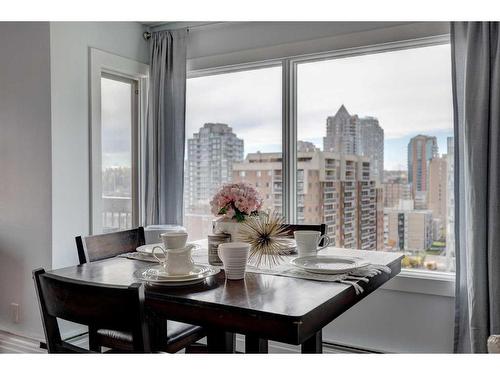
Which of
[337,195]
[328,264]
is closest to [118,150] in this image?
[337,195]

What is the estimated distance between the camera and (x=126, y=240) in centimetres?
251

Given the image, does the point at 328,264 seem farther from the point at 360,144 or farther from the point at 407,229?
the point at 360,144

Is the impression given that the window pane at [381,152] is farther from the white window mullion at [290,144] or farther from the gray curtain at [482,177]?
the gray curtain at [482,177]

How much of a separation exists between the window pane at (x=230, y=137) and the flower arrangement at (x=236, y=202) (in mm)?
1368

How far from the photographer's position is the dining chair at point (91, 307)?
1.26 meters

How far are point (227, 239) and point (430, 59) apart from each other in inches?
70.1

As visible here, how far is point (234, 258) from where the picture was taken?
1.74 meters

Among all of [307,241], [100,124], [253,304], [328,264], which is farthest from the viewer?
[100,124]

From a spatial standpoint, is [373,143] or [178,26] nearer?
[373,143]

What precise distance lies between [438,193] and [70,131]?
242cm

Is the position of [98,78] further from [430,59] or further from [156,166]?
[430,59]

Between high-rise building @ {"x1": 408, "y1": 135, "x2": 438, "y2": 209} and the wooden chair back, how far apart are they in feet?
5.47

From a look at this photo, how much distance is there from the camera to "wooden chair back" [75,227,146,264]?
227 cm
